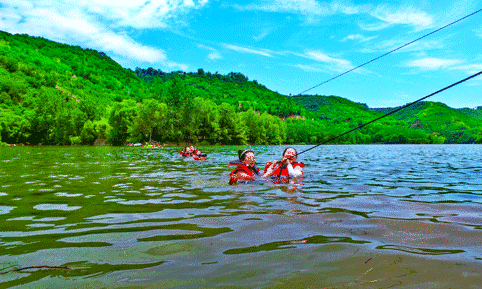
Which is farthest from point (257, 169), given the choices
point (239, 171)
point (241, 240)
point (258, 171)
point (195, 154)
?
point (195, 154)

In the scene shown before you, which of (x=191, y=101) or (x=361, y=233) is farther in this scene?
(x=191, y=101)

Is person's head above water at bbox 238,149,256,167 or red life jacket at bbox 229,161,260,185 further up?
person's head above water at bbox 238,149,256,167

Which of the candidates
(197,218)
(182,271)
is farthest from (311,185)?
(182,271)

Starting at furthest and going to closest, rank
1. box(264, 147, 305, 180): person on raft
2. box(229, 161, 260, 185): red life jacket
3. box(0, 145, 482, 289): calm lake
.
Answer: box(264, 147, 305, 180): person on raft, box(229, 161, 260, 185): red life jacket, box(0, 145, 482, 289): calm lake

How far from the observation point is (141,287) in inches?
114

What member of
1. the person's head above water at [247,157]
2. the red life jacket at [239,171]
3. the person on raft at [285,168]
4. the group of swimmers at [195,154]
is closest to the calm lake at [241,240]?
the red life jacket at [239,171]

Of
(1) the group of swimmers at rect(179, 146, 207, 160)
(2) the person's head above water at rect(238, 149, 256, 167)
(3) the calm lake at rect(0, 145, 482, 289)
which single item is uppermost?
(2) the person's head above water at rect(238, 149, 256, 167)

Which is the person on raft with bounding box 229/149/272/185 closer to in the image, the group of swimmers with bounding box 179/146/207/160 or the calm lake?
the calm lake

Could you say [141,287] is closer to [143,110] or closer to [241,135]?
[143,110]

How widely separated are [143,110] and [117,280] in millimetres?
78223

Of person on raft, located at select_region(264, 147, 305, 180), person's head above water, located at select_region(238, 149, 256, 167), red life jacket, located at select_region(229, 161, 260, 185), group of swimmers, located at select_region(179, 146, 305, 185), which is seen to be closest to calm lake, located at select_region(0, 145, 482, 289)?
red life jacket, located at select_region(229, 161, 260, 185)

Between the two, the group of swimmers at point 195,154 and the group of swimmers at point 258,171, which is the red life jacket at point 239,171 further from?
the group of swimmers at point 195,154

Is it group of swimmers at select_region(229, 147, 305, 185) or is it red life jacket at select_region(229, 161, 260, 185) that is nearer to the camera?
red life jacket at select_region(229, 161, 260, 185)

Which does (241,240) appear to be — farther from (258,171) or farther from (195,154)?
(195,154)
